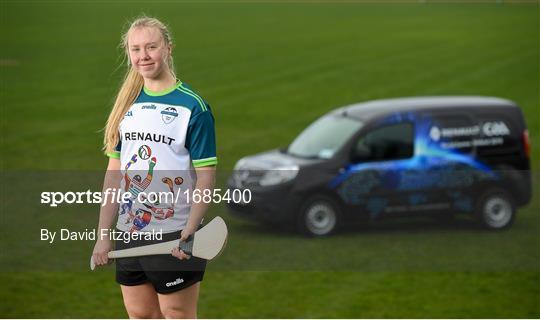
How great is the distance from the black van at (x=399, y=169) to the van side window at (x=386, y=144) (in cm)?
1

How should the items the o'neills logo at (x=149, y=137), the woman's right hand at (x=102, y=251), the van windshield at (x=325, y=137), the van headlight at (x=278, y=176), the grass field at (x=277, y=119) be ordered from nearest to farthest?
the o'neills logo at (x=149, y=137)
the woman's right hand at (x=102, y=251)
the grass field at (x=277, y=119)
the van headlight at (x=278, y=176)
the van windshield at (x=325, y=137)

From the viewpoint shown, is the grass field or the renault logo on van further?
the renault logo on van

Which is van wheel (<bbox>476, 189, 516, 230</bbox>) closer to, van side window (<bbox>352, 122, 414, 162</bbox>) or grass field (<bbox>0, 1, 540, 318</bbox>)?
grass field (<bbox>0, 1, 540, 318</bbox>)

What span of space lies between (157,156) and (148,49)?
48 centimetres

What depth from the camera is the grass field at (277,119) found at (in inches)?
535

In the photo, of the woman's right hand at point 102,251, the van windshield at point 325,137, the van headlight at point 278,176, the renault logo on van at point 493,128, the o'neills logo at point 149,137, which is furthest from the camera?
the renault logo on van at point 493,128

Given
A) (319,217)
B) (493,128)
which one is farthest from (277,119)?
(319,217)

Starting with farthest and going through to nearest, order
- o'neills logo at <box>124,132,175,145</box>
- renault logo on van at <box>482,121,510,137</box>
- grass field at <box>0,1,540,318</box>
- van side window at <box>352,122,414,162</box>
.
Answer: renault logo on van at <box>482,121,510,137</box> < van side window at <box>352,122,414,162</box> < grass field at <box>0,1,540,318</box> < o'neills logo at <box>124,132,175,145</box>

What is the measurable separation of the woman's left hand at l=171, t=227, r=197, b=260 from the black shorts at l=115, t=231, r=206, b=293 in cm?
5

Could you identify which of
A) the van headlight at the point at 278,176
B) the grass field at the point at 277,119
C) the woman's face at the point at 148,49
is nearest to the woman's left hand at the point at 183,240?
the woman's face at the point at 148,49

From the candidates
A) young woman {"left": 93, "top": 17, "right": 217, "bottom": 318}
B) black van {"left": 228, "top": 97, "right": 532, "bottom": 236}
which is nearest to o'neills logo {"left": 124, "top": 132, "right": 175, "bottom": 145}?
young woman {"left": 93, "top": 17, "right": 217, "bottom": 318}

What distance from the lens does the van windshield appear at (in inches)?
591

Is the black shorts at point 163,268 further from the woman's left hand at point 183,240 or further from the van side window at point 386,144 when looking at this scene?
the van side window at point 386,144

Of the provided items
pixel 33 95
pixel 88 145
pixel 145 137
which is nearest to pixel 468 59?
pixel 33 95
